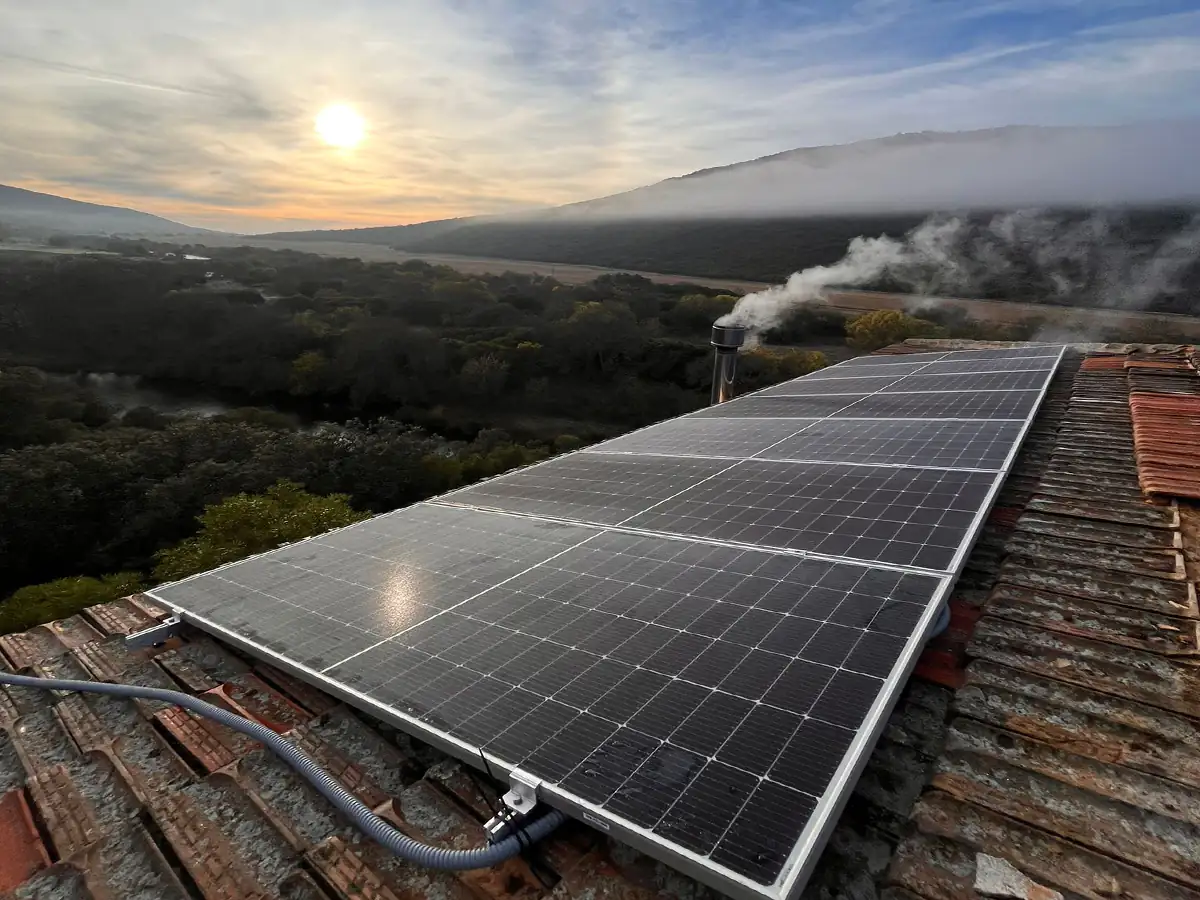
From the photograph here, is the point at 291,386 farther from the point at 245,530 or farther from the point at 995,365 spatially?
the point at 995,365

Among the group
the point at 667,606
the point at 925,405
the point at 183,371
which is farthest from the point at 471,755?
the point at 183,371

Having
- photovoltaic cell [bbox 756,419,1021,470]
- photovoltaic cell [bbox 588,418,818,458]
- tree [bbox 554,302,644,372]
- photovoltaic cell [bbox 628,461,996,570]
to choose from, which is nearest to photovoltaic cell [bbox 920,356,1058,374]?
photovoltaic cell [bbox 756,419,1021,470]

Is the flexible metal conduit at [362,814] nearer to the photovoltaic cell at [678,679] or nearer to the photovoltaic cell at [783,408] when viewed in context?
the photovoltaic cell at [678,679]

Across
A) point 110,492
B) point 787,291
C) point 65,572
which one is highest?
point 787,291

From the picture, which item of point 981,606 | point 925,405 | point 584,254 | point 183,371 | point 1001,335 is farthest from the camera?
point 584,254

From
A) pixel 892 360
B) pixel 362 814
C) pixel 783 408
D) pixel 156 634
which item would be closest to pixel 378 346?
pixel 892 360

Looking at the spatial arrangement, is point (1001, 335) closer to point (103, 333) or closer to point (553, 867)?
point (553, 867)
